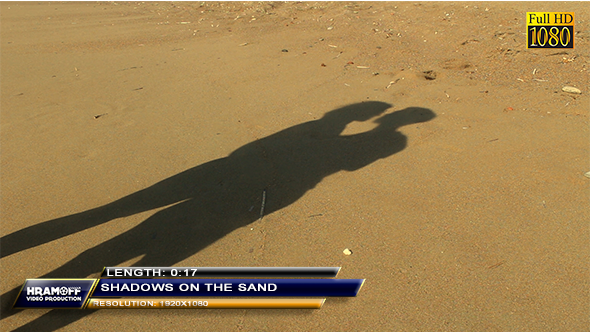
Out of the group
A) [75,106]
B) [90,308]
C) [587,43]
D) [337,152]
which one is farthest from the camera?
[587,43]

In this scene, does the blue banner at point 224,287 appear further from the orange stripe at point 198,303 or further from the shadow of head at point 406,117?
the shadow of head at point 406,117

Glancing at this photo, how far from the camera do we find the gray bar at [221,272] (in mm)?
3121

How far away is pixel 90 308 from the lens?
112 inches

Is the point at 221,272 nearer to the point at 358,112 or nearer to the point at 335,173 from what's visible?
the point at 335,173

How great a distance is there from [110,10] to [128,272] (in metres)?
13.3

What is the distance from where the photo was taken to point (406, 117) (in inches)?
218

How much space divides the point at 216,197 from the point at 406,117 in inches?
110

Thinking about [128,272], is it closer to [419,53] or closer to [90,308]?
[90,308]

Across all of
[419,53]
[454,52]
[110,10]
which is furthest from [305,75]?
[110,10]

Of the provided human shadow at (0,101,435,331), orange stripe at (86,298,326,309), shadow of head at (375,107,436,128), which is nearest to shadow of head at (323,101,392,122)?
human shadow at (0,101,435,331)

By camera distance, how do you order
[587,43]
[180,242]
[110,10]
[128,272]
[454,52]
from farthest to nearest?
[110,10] → [454,52] → [587,43] → [180,242] → [128,272]

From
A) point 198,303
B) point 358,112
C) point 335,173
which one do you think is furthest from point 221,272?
point 358,112

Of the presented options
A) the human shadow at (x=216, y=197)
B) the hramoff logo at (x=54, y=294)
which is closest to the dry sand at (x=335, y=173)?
the human shadow at (x=216, y=197)

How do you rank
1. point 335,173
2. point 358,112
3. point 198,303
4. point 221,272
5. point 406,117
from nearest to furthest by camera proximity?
point 198,303
point 221,272
point 335,173
point 406,117
point 358,112
